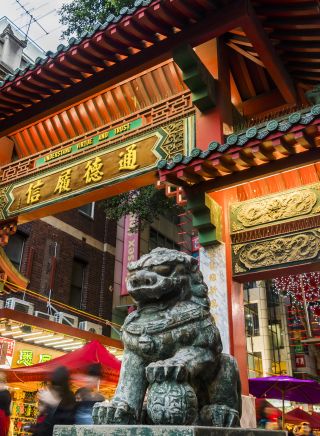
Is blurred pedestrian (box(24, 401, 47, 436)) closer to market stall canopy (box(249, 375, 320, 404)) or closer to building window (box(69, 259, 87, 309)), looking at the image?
market stall canopy (box(249, 375, 320, 404))

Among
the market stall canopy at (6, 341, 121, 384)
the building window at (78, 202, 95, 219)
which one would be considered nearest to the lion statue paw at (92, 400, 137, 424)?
the market stall canopy at (6, 341, 121, 384)

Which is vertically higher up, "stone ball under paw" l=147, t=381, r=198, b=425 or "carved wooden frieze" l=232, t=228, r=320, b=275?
"carved wooden frieze" l=232, t=228, r=320, b=275

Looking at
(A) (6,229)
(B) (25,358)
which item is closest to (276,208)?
(A) (6,229)

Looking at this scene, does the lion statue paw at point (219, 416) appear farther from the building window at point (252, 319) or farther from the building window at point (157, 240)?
the building window at point (252, 319)

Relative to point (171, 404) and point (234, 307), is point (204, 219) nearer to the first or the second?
point (234, 307)

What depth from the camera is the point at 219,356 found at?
2805 millimetres

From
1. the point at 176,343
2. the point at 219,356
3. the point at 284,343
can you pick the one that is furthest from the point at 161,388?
the point at 284,343

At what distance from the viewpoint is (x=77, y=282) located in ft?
52.4

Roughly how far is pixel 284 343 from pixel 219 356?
2799 centimetres

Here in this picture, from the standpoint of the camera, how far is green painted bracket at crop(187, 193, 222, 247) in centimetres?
612

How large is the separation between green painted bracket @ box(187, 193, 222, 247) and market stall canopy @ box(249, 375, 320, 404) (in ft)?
21.4

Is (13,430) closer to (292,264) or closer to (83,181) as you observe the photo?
(83,181)

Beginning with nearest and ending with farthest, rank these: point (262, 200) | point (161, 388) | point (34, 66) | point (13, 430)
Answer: point (161, 388)
point (262, 200)
point (34, 66)
point (13, 430)

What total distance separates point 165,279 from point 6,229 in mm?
7316
